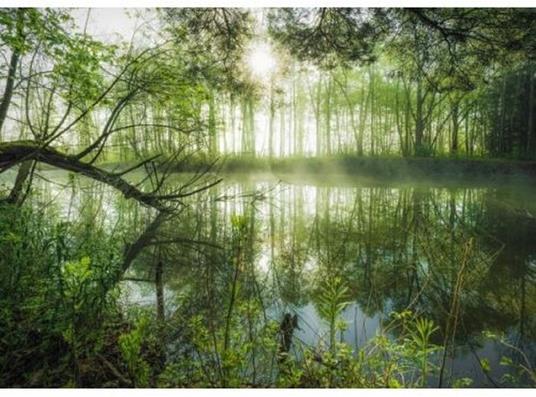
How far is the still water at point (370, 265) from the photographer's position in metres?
1.66

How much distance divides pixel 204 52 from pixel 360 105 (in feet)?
24.5

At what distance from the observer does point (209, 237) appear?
3154 mm

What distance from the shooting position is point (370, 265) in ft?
8.17

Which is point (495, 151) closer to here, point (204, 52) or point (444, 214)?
point (444, 214)

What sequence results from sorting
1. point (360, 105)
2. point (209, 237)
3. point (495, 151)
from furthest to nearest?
point (360, 105) → point (495, 151) → point (209, 237)

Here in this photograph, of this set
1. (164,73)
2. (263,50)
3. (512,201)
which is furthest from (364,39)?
(512,201)

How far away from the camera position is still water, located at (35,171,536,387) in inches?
65.5
